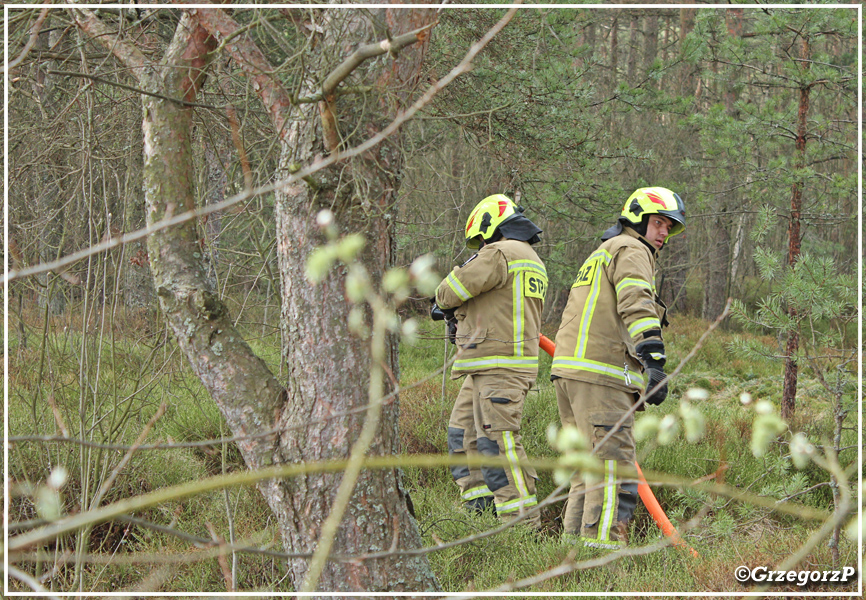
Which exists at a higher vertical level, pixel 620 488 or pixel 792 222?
pixel 792 222

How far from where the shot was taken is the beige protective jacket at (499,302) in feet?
14.8

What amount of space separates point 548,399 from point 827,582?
11.2 feet

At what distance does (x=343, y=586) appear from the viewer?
8.41ft

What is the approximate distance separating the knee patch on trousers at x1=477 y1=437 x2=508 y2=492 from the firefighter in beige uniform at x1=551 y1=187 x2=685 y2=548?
46 centimetres

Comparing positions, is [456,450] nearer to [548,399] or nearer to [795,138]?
[548,399]

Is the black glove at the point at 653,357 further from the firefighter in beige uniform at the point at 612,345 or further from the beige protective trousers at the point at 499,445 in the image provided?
the beige protective trousers at the point at 499,445

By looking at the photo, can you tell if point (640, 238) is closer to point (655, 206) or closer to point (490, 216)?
point (655, 206)

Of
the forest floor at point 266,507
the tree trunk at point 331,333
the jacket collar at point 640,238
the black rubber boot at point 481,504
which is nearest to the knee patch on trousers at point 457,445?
the forest floor at point 266,507

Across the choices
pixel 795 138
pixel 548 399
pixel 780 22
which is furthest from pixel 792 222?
pixel 548 399

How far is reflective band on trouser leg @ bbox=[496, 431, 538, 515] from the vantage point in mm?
4301

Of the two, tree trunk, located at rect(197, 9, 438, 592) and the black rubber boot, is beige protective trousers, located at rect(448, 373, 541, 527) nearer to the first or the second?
the black rubber boot

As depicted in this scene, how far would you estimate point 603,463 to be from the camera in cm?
405

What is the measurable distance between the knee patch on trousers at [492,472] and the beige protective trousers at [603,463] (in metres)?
0.45

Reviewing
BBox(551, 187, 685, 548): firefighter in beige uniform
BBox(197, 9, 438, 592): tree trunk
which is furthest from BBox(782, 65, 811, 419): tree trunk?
BBox(197, 9, 438, 592): tree trunk
